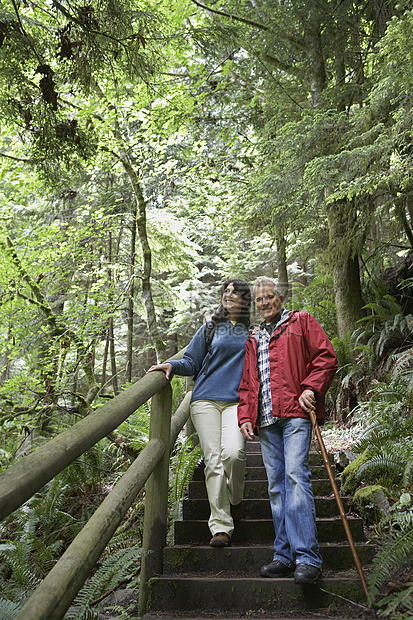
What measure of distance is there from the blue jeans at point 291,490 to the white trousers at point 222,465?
8.7 inches

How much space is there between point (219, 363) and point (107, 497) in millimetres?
1593

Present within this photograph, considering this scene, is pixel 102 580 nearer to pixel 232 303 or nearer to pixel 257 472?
pixel 257 472

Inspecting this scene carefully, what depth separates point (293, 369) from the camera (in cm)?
313

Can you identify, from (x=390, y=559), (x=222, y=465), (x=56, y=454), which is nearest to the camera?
(x=56, y=454)

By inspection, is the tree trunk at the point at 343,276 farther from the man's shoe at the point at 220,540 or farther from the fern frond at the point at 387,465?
the man's shoe at the point at 220,540

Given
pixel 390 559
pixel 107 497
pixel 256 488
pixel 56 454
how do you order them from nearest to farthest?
pixel 56 454, pixel 107 497, pixel 390 559, pixel 256 488

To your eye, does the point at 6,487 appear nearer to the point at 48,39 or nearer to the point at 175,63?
the point at 48,39

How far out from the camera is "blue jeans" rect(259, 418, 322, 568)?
2719mm

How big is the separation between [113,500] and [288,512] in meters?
1.16

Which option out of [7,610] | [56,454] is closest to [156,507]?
[7,610]

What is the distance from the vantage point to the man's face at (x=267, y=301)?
135 inches

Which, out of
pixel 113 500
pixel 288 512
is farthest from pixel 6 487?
pixel 288 512

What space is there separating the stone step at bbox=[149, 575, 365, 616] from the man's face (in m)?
1.80

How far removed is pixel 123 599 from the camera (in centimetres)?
331
